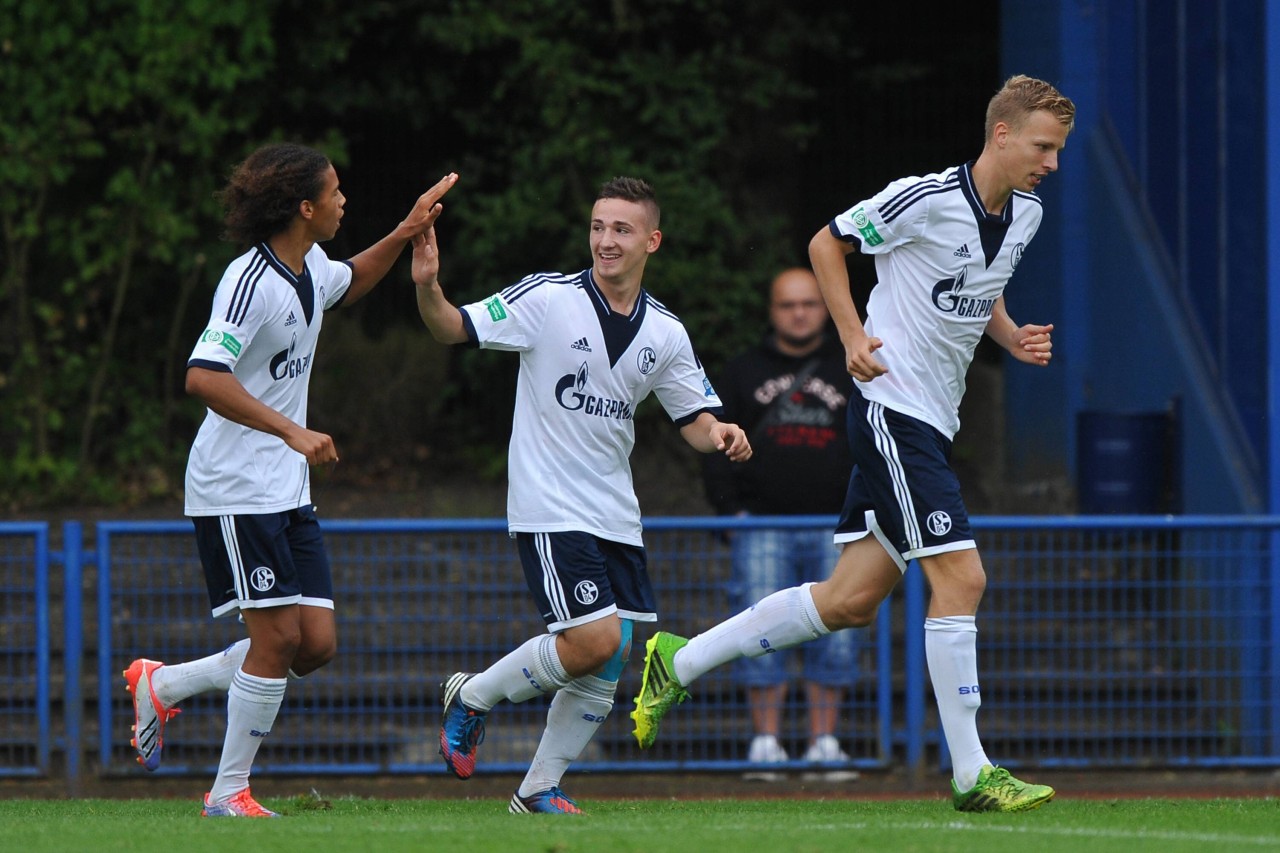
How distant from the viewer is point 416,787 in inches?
328

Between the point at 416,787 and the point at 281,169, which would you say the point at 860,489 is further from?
the point at 416,787

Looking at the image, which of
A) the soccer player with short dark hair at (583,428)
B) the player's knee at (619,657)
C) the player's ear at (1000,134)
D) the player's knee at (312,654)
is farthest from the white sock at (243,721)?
the player's ear at (1000,134)

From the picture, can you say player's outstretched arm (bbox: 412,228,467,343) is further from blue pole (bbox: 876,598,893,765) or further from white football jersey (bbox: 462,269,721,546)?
blue pole (bbox: 876,598,893,765)

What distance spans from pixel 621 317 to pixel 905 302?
949 mm

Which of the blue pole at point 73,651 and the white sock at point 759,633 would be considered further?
the blue pole at point 73,651

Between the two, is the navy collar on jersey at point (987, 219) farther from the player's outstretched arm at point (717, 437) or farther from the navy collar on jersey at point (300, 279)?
the navy collar on jersey at point (300, 279)

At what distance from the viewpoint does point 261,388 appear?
584 cm

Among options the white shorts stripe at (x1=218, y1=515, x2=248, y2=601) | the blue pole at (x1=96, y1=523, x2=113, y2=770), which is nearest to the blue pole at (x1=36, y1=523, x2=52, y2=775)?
the blue pole at (x1=96, y1=523, x2=113, y2=770)

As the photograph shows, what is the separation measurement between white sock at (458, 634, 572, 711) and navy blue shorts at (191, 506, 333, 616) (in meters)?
0.61

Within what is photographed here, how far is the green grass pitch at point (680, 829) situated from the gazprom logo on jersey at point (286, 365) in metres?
1.44

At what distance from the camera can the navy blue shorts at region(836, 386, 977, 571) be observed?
5.57m

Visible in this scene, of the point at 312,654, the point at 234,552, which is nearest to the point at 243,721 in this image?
the point at 312,654

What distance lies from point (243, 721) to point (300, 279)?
4.89 feet

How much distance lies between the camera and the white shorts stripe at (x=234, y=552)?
584 centimetres
